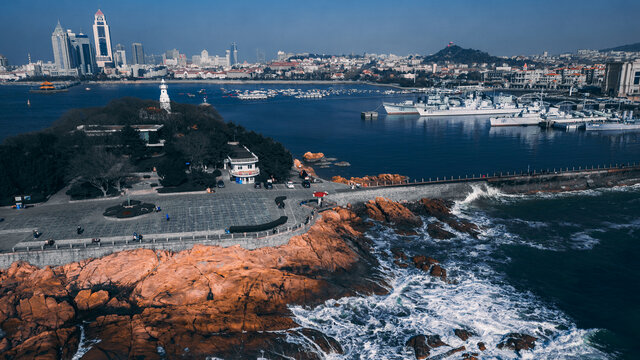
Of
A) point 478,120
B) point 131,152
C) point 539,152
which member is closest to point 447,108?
point 478,120

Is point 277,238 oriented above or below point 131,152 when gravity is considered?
below

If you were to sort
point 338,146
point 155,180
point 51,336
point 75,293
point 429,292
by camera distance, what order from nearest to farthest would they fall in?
point 51,336, point 75,293, point 429,292, point 155,180, point 338,146

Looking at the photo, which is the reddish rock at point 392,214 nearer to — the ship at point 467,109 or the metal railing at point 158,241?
the metal railing at point 158,241

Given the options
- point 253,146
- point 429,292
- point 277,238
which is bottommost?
point 429,292

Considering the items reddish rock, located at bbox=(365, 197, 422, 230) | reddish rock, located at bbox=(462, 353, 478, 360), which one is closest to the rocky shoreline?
reddish rock, located at bbox=(462, 353, 478, 360)

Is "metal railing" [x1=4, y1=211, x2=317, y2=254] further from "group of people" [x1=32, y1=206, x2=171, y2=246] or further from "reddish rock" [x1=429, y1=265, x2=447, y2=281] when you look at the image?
"reddish rock" [x1=429, y1=265, x2=447, y2=281]

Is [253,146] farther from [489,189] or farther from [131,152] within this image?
[489,189]

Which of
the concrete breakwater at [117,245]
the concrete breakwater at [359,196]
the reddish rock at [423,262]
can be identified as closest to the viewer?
the concrete breakwater at [117,245]

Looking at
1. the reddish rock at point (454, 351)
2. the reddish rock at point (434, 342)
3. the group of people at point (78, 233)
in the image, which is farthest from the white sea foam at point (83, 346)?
the reddish rock at point (454, 351)
